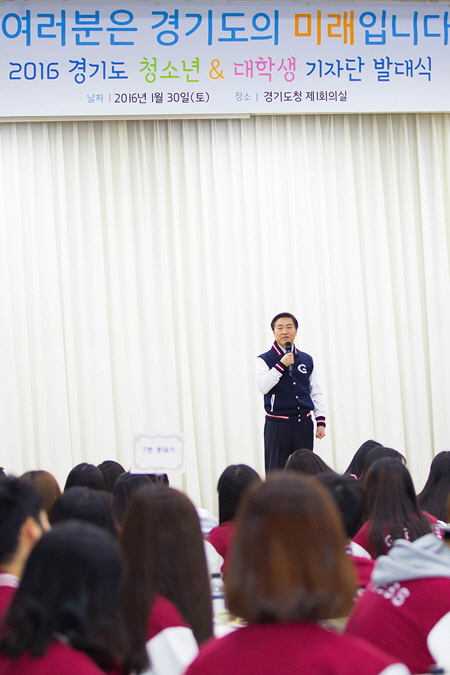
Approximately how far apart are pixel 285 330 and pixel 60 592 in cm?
381

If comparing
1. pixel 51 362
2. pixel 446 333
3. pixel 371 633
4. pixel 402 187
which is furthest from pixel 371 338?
pixel 371 633

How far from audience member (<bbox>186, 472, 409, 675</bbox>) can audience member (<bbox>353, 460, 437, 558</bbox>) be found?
137cm

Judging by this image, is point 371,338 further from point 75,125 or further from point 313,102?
point 75,125

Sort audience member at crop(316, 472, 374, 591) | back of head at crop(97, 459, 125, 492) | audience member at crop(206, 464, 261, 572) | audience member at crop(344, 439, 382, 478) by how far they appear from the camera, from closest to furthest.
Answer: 1. audience member at crop(316, 472, 374, 591)
2. audience member at crop(206, 464, 261, 572)
3. back of head at crop(97, 459, 125, 492)
4. audience member at crop(344, 439, 382, 478)

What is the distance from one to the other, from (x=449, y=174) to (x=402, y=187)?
1.19ft

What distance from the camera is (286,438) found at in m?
5.03

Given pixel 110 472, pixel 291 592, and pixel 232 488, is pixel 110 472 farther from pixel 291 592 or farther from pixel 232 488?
pixel 291 592

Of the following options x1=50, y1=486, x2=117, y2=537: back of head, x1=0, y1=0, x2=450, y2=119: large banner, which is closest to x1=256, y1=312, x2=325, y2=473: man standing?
x1=0, y1=0, x2=450, y2=119: large banner

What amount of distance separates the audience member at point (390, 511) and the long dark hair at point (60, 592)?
1442mm

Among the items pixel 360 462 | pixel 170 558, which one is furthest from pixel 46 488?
pixel 360 462

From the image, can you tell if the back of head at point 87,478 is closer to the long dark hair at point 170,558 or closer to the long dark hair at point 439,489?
the long dark hair at point 439,489

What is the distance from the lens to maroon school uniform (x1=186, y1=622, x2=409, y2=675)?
108 cm

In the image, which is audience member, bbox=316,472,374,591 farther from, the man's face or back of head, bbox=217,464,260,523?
the man's face

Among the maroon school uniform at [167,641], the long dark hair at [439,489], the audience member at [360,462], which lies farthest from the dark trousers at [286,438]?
the maroon school uniform at [167,641]
